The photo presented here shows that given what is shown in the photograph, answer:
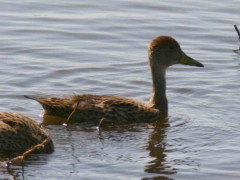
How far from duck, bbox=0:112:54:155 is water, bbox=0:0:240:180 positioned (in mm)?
150

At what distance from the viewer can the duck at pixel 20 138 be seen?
10.8 metres

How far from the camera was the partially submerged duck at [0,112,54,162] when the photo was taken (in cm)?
1081

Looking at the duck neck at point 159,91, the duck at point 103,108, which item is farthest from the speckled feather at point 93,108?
the duck neck at point 159,91

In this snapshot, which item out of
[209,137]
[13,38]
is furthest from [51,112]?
[13,38]

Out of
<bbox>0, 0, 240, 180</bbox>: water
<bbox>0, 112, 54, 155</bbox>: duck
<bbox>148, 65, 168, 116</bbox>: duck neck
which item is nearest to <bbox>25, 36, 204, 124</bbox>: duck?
<bbox>148, 65, 168, 116</bbox>: duck neck

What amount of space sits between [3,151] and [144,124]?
8.95 ft

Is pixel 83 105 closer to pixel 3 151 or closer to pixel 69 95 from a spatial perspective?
pixel 69 95

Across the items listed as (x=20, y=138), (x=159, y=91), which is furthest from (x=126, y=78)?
(x=20, y=138)

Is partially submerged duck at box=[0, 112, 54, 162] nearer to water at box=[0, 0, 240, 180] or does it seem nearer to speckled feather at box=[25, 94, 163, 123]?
water at box=[0, 0, 240, 180]

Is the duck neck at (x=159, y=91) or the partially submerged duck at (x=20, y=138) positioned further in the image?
the duck neck at (x=159, y=91)

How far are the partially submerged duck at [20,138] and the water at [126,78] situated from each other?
15 centimetres

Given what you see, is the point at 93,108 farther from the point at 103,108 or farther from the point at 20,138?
the point at 20,138

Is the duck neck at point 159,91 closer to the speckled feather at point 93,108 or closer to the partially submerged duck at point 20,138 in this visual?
the speckled feather at point 93,108

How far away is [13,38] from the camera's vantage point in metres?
17.0
